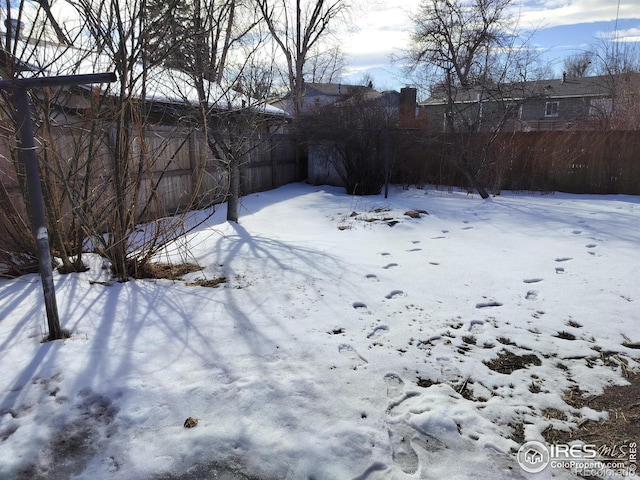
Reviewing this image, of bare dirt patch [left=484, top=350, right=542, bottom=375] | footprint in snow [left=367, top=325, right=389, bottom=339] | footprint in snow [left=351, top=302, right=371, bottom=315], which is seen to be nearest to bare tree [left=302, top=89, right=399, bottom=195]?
footprint in snow [left=351, top=302, right=371, bottom=315]

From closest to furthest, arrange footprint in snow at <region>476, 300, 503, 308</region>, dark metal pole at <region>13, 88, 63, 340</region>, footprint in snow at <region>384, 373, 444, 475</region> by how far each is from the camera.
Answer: footprint in snow at <region>384, 373, 444, 475</region> < dark metal pole at <region>13, 88, 63, 340</region> < footprint in snow at <region>476, 300, 503, 308</region>

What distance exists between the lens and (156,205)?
365 centimetres

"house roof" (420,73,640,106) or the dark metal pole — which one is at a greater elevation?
"house roof" (420,73,640,106)

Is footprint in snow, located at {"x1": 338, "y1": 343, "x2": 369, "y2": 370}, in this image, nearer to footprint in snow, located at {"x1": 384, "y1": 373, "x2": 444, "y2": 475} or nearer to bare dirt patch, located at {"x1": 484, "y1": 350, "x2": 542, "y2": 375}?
footprint in snow, located at {"x1": 384, "y1": 373, "x2": 444, "y2": 475}

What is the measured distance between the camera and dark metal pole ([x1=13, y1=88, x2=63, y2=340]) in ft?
7.17

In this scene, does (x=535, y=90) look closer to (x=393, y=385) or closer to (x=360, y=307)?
(x=360, y=307)

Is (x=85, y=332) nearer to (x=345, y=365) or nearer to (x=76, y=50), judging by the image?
(x=345, y=365)

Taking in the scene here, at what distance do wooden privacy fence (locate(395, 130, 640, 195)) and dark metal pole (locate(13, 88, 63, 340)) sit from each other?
29.2 feet

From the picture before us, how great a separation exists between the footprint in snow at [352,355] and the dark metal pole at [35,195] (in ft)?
5.89

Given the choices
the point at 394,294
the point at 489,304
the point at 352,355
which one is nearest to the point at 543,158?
the point at 489,304

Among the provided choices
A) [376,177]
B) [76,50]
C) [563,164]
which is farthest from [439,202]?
[76,50]

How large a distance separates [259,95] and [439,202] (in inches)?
187

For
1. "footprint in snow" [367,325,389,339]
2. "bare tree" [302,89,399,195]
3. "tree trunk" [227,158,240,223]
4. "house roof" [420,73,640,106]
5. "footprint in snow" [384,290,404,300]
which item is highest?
"house roof" [420,73,640,106]

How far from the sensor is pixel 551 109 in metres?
27.8
